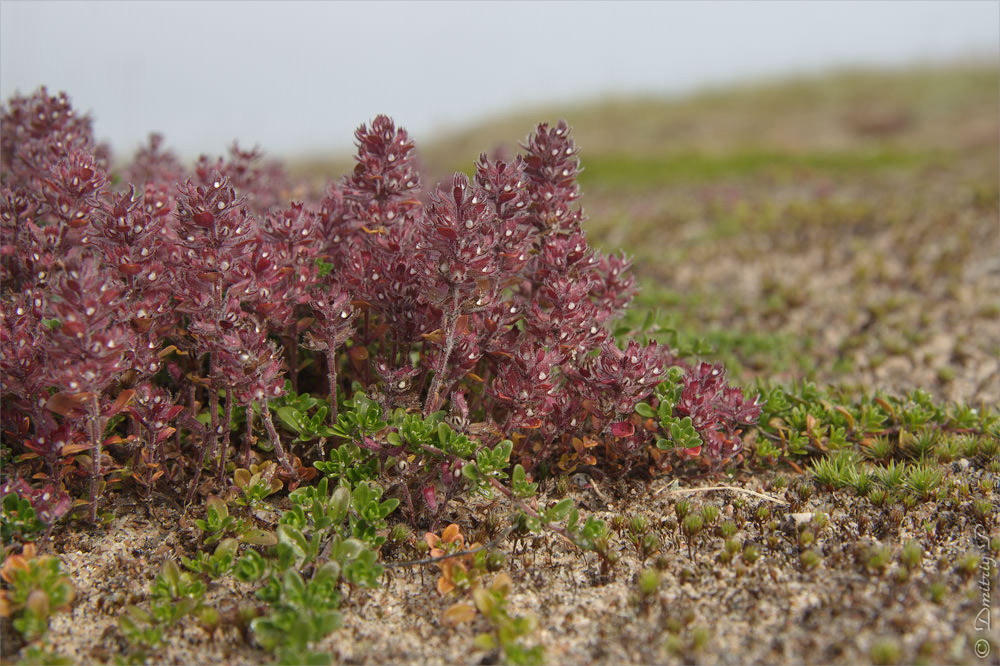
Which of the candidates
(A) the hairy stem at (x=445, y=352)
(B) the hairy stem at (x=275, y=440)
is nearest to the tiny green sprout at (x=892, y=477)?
(A) the hairy stem at (x=445, y=352)

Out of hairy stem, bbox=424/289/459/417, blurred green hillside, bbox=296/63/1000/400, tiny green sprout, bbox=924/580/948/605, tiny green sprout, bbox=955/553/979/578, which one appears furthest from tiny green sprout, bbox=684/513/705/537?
blurred green hillside, bbox=296/63/1000/400

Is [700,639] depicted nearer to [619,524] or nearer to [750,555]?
[750,555]

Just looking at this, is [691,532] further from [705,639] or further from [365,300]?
[365,300]

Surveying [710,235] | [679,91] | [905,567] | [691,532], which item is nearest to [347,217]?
[691,532]

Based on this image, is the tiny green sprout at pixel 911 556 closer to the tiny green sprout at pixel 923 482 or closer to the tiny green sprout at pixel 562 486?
the tiny green sprout at pixel 923 482

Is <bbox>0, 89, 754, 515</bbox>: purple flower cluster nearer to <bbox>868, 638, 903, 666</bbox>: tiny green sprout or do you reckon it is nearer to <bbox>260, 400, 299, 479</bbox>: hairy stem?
<bbox>260, 400, 299, 479</bbox>: hairy stem

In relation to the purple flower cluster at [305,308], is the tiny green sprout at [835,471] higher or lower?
lower

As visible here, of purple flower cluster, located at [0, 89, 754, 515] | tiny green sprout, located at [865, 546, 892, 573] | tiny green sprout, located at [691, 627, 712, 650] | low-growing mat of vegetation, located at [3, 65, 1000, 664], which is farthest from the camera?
tiny green sprout, located at [865, 546, 892, 573]

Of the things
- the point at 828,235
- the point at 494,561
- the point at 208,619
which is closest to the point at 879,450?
the point at 494,561
